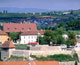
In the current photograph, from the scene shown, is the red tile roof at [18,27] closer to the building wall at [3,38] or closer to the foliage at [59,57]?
the building wall at [3,38]

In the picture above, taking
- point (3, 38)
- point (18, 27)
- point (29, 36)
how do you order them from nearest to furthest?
1. point (3, 38)
2. point (29, 36)
3. point (18, 27)

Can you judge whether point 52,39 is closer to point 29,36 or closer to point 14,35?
point 29,36

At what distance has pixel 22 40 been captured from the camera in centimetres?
5150

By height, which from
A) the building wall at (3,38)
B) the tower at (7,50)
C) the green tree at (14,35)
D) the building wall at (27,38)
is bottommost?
the building wall at (27,38)

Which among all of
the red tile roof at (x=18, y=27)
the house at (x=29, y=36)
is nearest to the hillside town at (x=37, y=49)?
the house at (x=29, y=36)

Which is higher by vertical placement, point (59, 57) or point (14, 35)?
point (59, 57)

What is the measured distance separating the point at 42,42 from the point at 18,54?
7361mm

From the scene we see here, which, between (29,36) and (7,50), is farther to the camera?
(29,36)

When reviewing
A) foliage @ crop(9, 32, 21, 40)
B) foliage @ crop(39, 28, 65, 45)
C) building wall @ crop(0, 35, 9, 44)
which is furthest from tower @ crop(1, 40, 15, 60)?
foliage @ crop(9, 32, 21, 40)

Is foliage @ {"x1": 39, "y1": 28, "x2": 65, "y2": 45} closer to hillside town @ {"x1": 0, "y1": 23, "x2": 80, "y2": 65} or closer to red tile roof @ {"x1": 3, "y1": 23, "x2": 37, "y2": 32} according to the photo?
hillside town @ {"x1": 0, "y1": 23, "x2": 80, "y2": 65}

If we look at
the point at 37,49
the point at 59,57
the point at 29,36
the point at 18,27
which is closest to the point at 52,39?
the point at 37,49

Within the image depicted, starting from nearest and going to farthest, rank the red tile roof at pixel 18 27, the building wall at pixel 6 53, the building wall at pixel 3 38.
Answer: the building wall at pixel 6 53
the building wall at pixel 3 38
the red tile roof at pixel 18 27

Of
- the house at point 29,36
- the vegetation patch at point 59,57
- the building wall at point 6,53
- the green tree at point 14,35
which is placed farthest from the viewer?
the house at point 29,36

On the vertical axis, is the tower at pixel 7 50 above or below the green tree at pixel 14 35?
above
